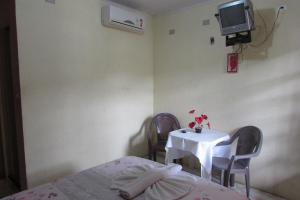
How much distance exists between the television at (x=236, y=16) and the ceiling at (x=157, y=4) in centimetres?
77

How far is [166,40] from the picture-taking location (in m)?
3.70

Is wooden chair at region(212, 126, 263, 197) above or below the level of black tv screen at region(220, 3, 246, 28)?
below

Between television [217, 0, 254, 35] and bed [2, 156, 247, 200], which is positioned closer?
bed [2, 156, 247, 200]

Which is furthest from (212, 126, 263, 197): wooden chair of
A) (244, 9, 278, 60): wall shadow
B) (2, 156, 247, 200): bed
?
(244, 9, 278, 60): wall shadow

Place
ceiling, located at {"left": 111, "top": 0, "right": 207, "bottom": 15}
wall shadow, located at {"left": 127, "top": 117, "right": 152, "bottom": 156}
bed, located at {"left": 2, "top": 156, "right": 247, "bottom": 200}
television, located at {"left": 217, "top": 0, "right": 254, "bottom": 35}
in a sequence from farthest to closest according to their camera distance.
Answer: wall shadow, located at {"left": 127, "top": 117, "right": 152, "bottom": 156}, ceiling, located at {"left": 111, "top": 0, "right": 207, "bottom": 15}, television, located at {"left": 217, "top": 0, "right": 254, "bottom": 35}, bed, located at {"left": 2, "top": 156, "right": 247, "bottom": 200}

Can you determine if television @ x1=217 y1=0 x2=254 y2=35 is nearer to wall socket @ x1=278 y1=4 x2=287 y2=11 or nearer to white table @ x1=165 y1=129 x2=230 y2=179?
wall socket @ x1=278 y1=4 x2=287 y2=11

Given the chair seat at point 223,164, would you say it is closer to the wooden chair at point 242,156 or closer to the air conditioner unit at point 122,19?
the wooden chair at point 242,156

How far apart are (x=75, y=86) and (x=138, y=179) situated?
1.67 metres

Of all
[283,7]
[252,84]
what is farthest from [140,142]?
[283,7]

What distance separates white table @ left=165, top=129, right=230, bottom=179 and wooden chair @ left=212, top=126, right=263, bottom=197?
4.5 inches

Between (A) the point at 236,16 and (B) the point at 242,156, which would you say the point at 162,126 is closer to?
(B) the point at 242,156

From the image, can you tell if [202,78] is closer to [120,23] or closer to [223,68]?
[223,68]

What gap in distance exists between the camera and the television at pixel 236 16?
2.39 m

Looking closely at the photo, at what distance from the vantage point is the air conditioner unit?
298 centimetres
